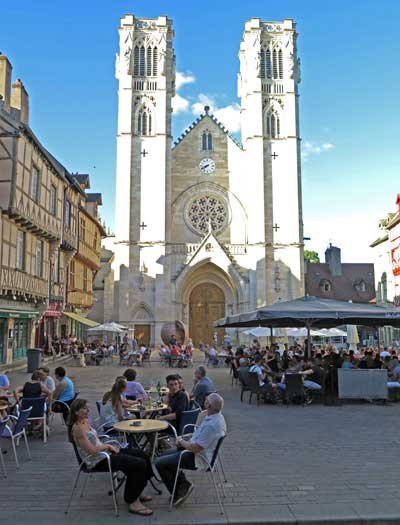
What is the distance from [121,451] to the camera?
496 cm

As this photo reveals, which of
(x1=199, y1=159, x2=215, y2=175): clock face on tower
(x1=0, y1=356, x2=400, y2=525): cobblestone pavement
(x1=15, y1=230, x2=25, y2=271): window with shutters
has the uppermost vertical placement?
(x1=199, y1=159, x2=215, y2=175): clock face on tower

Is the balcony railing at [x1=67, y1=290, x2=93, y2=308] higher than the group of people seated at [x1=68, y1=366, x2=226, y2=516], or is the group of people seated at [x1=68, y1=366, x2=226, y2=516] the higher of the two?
the balcony railing at [x1=67, y1=290, x2=93, y2=308]

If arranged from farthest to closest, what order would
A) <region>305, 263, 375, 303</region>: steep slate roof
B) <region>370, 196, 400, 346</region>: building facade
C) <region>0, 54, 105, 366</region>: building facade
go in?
1. <region>305, 263, 375, 303</region>: steep slate roof
2. <region>370, 196, 400, 346</region>: building facade
3. <region>0, 54, 105, 366</region>: building facade

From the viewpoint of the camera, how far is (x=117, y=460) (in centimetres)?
473

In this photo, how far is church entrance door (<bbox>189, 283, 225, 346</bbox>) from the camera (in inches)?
1298

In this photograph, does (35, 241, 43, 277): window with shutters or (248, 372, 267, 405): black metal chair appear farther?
(35, 241, 43, 277): window with shutters

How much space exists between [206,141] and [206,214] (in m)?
5.64

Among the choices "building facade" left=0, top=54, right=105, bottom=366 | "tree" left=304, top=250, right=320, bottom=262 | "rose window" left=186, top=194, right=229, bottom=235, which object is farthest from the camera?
"tree" left=304, top=250, right=320, bottom=262

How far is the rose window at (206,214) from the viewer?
34.0m

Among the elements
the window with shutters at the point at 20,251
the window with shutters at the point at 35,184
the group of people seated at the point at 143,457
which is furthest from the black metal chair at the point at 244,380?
the window with shutters at the point at 35,184

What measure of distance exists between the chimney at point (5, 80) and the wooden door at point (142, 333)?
17121 mm

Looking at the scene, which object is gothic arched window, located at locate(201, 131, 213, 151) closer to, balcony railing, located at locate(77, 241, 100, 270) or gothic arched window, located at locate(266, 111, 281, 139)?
gothic arched window, located at locate(266, 111, 281, 139)

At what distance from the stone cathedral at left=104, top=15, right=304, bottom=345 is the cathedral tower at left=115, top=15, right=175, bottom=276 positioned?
0.23 feet

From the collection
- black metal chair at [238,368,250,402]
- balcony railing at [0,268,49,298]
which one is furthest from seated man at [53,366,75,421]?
balcony railing at [0,268,49,298]
